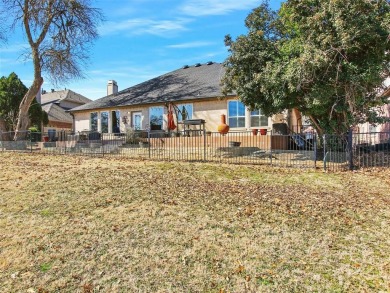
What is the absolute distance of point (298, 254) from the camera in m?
3.93

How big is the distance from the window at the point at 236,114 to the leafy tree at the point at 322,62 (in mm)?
6090

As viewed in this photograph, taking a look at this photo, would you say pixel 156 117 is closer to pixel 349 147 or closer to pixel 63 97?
pixel 349 147

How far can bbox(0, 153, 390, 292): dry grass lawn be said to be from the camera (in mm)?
3463

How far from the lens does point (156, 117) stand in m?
20.9

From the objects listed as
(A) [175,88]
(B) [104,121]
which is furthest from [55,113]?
(A) [175,88]

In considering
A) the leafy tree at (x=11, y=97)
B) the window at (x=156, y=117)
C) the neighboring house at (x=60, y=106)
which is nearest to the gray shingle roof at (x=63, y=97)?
the neighboring house at (x=60, y=106)

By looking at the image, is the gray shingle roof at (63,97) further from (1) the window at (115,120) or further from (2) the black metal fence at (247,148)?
(2) the black metal fence at (247,148)

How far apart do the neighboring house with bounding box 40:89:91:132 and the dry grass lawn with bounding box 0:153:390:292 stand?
32.4 meters

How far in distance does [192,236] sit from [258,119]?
45.5 feet

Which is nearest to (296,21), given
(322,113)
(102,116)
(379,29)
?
(379,29)

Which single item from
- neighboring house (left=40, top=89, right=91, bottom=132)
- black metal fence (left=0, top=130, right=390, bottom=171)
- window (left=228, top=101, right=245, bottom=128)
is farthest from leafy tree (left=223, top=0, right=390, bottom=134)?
neighboring house (left=40, top=89, right=91, bottom=132)

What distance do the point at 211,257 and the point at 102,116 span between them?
21.2 meters

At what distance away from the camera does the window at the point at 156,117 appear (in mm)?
20703

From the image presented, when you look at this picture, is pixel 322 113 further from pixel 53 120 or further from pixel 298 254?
pixel 53 120
